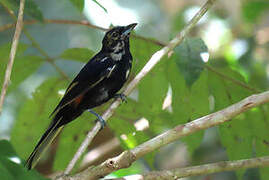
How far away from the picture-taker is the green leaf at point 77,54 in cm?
349

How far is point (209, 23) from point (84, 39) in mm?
2527

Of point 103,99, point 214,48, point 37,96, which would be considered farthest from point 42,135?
point 214,48

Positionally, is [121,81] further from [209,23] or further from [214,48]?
[209,23]

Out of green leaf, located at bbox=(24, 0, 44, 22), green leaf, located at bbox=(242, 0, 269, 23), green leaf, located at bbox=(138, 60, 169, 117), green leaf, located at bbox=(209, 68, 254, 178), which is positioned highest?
green leaf, located at bbox=(24, 0, 44, 22)

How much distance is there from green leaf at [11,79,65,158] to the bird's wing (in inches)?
6.6

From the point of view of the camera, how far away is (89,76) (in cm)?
372

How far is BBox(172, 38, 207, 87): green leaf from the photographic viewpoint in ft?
9.47

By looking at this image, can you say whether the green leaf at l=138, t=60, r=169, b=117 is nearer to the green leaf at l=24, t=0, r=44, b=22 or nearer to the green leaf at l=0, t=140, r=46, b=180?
the green leaf at l=24, t=0, r=44, b=22

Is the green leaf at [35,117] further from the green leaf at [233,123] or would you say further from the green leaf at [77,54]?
the green leaf at [233,123]

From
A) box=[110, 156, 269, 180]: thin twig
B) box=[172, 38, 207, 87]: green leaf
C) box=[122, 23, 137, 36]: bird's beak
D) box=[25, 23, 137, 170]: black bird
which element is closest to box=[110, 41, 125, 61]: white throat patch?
box=[25, 23, 137, 170]: black bird

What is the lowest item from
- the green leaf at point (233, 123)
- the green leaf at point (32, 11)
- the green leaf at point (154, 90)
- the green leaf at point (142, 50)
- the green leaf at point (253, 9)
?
the green leaf at point (253, 9)

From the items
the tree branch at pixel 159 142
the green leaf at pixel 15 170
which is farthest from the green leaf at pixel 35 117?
the tree branch at pixel 159 142

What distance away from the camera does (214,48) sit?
25.2 ft

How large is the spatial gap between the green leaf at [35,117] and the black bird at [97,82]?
98mm
